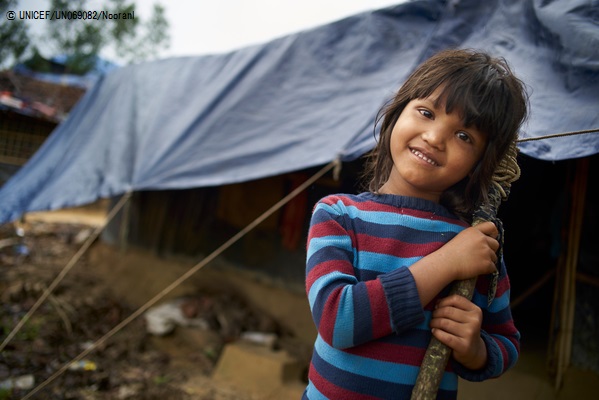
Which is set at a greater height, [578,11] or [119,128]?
[578,11]

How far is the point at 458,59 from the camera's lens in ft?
3.07

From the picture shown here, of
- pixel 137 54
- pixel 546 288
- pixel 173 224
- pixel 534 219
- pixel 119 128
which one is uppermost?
pixel 119 128

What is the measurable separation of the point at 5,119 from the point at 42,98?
2571 mm

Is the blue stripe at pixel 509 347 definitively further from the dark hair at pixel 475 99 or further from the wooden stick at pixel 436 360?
the dark hair at pixel 475 99

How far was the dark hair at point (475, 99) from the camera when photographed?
2.85 ft

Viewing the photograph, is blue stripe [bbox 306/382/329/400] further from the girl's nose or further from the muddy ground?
the muddy ground

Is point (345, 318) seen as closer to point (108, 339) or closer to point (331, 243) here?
point (331, 243)

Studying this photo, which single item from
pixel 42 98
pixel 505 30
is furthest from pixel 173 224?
pixel 42 98

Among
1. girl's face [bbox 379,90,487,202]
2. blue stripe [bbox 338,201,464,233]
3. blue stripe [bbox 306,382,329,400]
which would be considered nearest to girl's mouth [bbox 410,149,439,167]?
girl's face [bbox 379,90,487,202]

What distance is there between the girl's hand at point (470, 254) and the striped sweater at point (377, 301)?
6 cm

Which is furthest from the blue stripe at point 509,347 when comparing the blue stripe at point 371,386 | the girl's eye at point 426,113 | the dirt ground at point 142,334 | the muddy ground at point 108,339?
the muddy ground at point 108,339

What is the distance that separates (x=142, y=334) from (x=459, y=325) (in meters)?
3.86

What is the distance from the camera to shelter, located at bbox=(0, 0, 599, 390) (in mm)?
1843

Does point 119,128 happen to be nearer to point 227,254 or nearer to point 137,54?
point 227,254
